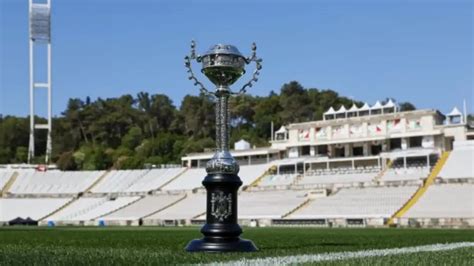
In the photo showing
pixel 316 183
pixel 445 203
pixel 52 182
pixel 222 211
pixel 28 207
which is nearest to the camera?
pixel 222 211

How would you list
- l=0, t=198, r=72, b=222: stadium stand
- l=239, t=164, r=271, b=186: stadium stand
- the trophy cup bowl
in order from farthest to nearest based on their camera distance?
l=239, t=164, r=271, b=186: stadium stand → l=0, t=198, r=72, b=222: stadium stand → the trophy cup bowl

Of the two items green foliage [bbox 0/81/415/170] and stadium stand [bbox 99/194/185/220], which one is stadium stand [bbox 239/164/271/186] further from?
green foliage [bbox 0/81/415/170]

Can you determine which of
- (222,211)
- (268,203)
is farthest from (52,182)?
(222,211)

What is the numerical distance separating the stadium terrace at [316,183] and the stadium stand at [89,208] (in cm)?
14

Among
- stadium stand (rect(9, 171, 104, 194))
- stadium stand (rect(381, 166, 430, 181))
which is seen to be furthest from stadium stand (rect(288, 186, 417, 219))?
stadium stand (rect(9, 171, 104, 194))

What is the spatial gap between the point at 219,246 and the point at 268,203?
4831 cm

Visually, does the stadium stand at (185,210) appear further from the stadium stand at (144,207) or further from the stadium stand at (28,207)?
the stadium stand at (28,207)

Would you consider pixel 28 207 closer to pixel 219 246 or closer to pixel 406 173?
pixel 406 173

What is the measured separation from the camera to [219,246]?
12.4 m

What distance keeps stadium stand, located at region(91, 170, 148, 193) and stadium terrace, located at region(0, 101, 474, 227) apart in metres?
0.19

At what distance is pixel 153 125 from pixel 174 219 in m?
59.7

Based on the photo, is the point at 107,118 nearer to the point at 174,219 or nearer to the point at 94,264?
the point at 174,219

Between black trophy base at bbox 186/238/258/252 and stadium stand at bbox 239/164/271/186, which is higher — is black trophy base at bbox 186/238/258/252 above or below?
below

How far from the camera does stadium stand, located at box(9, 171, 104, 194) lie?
78.3 meters
